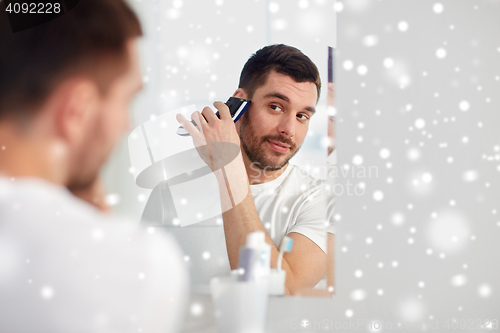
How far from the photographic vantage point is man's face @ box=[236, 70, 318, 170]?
0.66 m

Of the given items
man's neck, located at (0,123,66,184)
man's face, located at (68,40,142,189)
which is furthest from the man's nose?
A: man's neck, located at (0,123,66,184)

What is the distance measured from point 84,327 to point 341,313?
462 millimetres

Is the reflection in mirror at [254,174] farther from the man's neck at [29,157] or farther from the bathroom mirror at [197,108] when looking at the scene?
the man's neck at [29,157]

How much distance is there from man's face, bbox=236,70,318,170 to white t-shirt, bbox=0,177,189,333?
27cm

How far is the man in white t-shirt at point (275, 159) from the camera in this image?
659 mm

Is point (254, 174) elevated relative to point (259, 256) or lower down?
elevated

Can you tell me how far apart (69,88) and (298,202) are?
0.49m

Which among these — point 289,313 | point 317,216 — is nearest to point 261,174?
point 317,216

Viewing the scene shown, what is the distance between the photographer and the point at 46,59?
678 millimetres

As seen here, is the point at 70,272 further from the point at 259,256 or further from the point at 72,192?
the point at 259,256

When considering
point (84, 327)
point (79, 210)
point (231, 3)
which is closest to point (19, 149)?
point (79, 210)

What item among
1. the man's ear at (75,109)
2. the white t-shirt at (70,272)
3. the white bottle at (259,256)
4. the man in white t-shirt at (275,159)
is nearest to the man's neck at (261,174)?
the man in white t-shirt at (275,159)

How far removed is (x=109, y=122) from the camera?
688 millimetres

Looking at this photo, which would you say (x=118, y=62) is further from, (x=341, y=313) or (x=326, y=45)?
(x=341, y=313)
